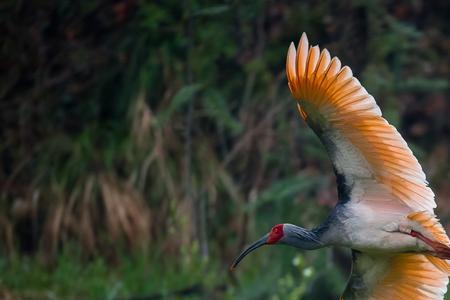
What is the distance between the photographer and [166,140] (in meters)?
11.5

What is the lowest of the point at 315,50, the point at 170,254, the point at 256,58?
the point at 170,254

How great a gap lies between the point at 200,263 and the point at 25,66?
2.21 m

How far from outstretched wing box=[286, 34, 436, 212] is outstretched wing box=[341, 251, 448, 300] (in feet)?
1.17

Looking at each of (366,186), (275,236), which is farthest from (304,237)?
(366,186)

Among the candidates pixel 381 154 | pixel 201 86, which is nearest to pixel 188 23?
pixel 201 86

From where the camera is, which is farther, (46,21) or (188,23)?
(46,21)

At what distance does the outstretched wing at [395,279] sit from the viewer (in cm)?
721

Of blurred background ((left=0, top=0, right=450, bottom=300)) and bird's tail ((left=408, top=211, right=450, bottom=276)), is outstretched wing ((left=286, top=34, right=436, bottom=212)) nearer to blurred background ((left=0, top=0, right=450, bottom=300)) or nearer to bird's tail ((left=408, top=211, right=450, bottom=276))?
bird's tail ((left=408, top=211, right=450, bottom=276))

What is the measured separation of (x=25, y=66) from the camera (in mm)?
11766

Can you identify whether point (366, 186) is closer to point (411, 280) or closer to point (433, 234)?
point (433, 234)

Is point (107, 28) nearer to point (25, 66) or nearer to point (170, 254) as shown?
point (25, 66)

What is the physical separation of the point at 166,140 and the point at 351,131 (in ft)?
15.6

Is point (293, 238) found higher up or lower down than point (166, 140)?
higher up

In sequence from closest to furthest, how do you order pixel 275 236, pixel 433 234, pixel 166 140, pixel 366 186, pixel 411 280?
pixel 433 234, pixel 366 186, pixel 275 236, pixel 411 280, pixel 166 140
